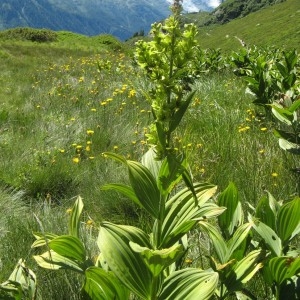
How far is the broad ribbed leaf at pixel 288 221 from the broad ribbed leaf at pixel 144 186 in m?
0.51

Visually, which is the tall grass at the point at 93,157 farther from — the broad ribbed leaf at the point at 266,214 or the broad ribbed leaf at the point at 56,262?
the broad ribbed leaf at the point at 266,214

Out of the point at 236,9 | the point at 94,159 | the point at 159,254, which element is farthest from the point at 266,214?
the point at 236,9

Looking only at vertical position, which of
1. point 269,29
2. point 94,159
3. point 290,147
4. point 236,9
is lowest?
point 290,147

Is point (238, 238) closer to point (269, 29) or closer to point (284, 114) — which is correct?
point (284, 114)

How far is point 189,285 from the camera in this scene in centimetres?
145

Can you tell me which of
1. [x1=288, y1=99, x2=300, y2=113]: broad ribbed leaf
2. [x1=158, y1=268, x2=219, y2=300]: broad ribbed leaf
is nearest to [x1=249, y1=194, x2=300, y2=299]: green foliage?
[x1=158, y1=268, x2=219, y2=300]: broad ribbed leaf

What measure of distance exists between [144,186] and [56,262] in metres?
0.47

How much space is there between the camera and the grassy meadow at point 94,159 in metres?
2.60

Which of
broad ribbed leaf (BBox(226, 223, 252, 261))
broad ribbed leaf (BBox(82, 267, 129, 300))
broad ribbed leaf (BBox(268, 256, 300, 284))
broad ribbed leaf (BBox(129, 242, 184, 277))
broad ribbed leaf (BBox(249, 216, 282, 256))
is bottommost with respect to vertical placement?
broad ribbed leaf (BBox(268, 256, 300, 284))

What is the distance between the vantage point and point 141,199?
1.48 m

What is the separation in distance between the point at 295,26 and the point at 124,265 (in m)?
71.0

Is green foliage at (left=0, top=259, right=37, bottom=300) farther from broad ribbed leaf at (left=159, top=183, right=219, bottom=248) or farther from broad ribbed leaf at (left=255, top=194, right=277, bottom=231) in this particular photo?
broad ribbed leaf at (left=255, top=194, right=277, bottom=231)

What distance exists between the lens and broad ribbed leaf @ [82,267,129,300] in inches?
59.6

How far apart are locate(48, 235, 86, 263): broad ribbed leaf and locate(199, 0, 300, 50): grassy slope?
183 feet
